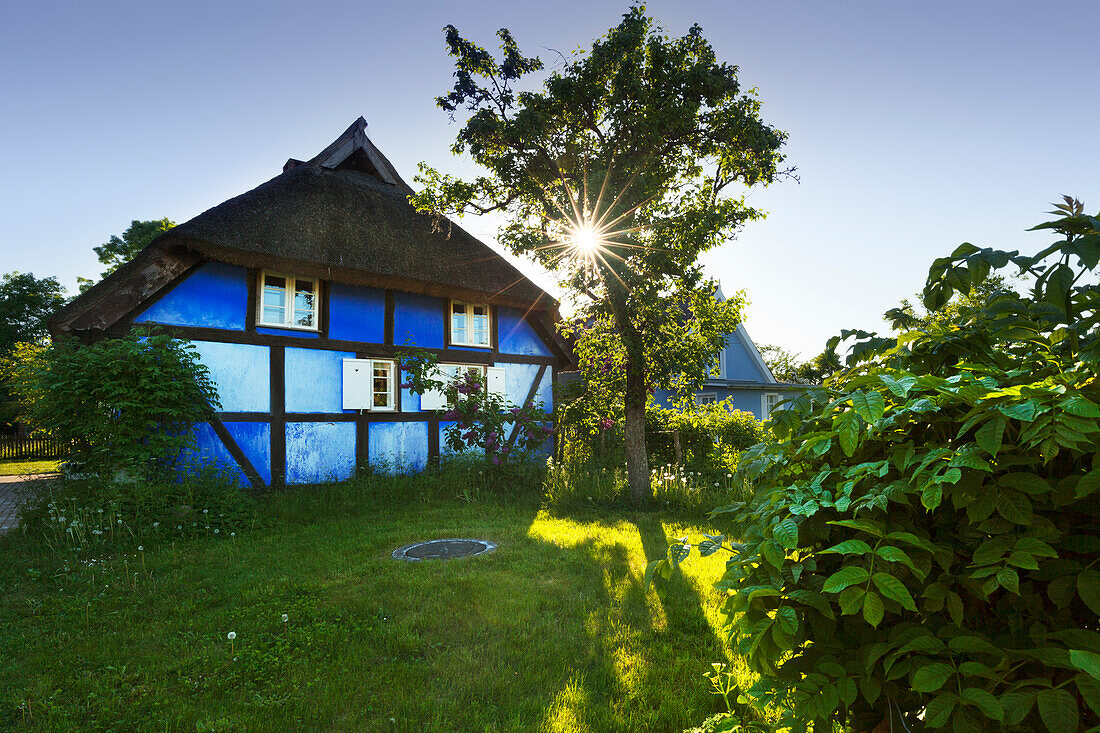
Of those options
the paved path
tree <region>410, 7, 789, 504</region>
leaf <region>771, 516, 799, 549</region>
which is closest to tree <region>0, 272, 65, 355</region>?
the paved path

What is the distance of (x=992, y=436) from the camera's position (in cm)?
99

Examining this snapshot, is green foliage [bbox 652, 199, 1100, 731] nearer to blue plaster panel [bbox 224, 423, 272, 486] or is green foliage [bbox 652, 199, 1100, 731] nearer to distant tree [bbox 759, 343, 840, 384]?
blue plaster panel [bbox 224, 423, 272, 486]

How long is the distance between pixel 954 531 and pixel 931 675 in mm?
Answer: 319

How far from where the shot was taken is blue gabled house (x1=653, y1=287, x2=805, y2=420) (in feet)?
61.1

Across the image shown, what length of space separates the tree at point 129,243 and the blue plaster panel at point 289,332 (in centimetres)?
1880

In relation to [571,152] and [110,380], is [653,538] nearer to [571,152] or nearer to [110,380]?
[571,152]

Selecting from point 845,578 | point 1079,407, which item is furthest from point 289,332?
point 1079,407

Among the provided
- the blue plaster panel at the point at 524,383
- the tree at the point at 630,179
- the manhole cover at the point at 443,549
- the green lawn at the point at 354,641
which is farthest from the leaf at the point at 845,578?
the blue plaster panel at the point at 524,383

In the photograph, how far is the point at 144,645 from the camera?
10.6 ft

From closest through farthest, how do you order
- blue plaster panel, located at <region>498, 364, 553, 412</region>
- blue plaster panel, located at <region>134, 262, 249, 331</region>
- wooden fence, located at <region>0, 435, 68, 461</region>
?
blue plaster panel, located at <region>134, 262, 249, 331</region> < blue plaster panel, located at <region>498, 364, 553, 412</region> < wooden fence, located at <region>0, 435, 68, 461</region>

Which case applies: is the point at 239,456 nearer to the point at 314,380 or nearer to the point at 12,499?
the point at 314,380

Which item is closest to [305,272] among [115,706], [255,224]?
[255,224]

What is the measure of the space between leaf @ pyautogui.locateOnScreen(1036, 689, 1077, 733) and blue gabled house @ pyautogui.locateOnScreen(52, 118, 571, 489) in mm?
9009

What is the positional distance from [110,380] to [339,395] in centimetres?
331
